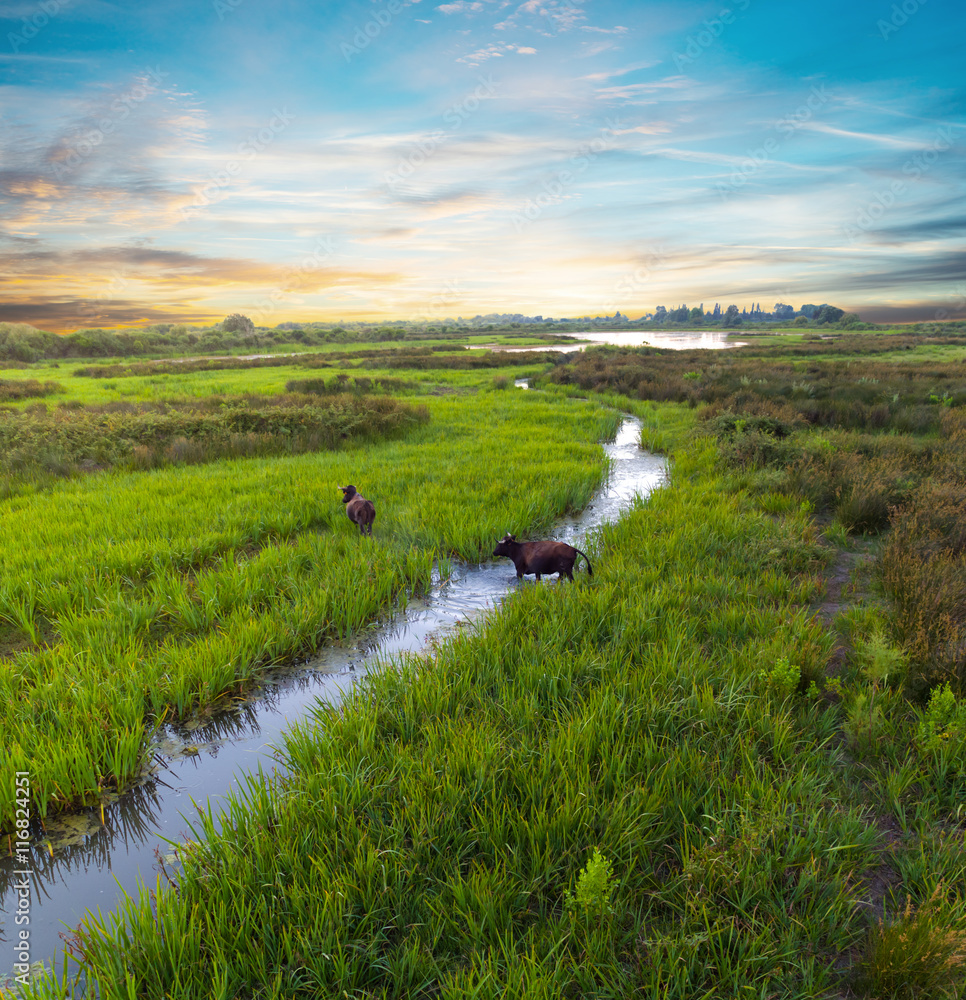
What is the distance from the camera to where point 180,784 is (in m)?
3.60

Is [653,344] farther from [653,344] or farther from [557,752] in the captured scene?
[557,752]

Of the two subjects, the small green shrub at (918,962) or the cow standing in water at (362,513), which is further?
the cow standing in water at (362,513)

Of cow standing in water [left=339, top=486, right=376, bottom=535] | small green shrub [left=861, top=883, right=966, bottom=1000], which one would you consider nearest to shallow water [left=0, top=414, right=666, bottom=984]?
cow standing in water [left=339, top=486, right=376, bottom=535]

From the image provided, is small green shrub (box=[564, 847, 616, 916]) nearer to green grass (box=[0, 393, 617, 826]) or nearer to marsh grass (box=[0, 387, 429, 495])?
green grass (box=[0, 393, 617, 826])

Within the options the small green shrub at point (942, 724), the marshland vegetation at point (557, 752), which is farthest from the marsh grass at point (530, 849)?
the small green shrub at point (942, 724)

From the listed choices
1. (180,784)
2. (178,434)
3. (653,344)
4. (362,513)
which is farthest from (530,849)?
(653,344)

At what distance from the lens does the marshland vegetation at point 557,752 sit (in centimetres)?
221

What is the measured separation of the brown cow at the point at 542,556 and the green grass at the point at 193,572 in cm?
114

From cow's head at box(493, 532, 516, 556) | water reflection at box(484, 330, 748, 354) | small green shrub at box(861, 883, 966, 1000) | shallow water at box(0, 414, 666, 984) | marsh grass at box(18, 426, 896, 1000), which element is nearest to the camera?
small green shrub at box(861, 883, 966, 1000)

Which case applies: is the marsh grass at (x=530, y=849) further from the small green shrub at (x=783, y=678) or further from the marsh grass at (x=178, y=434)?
the marsh grass at (x=178, y=434)

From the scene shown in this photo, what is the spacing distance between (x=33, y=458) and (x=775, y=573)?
1455 centimetres

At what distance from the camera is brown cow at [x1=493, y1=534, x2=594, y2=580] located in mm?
6090

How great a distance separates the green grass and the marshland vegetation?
0.16ft

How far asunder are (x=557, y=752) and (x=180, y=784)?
8.96 feet
